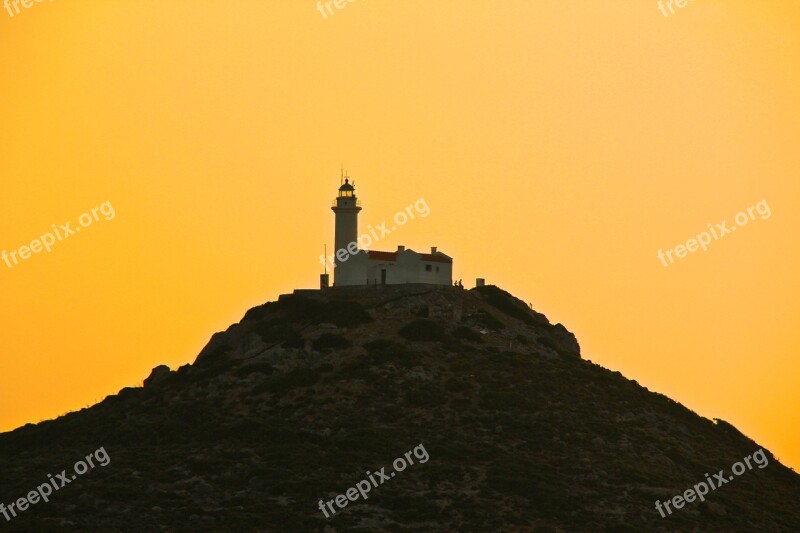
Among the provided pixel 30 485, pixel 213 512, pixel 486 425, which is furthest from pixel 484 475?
pixel 30 485

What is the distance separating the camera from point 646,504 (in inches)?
4213

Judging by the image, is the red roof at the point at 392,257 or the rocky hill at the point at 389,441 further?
the red roof at the point at 392,257

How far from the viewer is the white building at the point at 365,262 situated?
13425cm

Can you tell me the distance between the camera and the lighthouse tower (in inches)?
5281

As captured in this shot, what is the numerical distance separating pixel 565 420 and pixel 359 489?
1844cm

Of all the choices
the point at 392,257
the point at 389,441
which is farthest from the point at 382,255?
the point at 389,441

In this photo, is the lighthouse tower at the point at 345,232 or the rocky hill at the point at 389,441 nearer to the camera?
the rocky hill at the point at 389,441

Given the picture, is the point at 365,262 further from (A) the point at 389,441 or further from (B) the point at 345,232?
(A) the point at 389,441

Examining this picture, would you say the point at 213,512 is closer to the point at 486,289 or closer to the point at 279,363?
the point at 279,363

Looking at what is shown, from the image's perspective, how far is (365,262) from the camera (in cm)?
13450

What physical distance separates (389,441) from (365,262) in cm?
2550

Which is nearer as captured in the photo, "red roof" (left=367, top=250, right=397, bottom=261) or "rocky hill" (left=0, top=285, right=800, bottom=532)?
"rocky hill" (left=0, top=285, right=800, bottom=532)

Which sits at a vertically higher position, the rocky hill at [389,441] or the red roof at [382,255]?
the red roof at [382,255]

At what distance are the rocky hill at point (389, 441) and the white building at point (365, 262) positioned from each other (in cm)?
196
